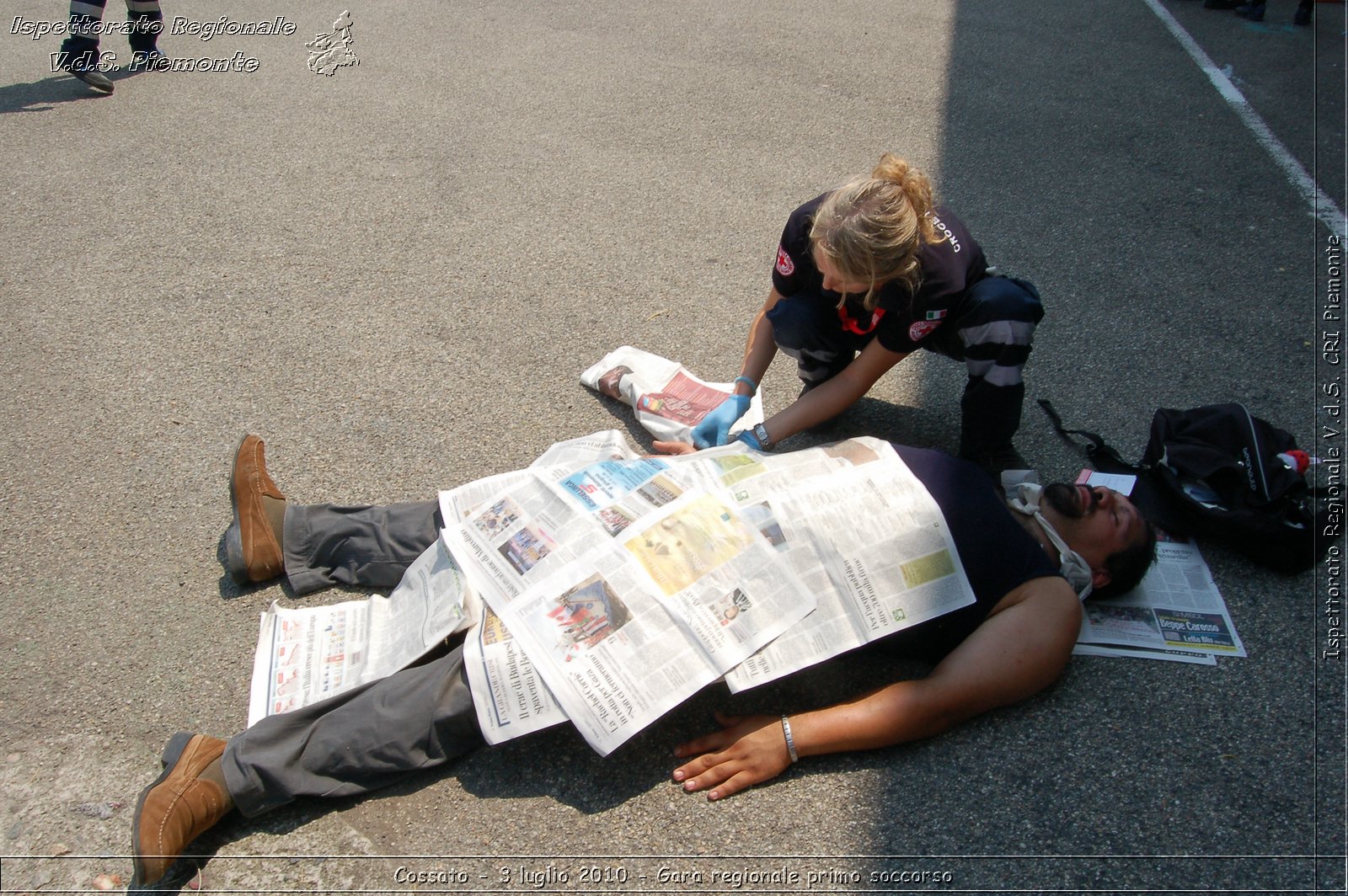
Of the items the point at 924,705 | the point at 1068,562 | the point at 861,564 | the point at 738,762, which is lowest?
the point at 738,762

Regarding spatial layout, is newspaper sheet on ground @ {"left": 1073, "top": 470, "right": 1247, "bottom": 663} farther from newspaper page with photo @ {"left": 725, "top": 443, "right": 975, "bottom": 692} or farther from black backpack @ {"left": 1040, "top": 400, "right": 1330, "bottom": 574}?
newspaper page with photo @ {"left": 725, "top": 443, "right": 975, "bottom": 692}

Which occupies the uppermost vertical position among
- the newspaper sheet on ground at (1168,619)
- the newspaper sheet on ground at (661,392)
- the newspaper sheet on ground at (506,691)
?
the newspaper sheet on ground at (661,392)

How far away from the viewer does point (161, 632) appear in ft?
7.38

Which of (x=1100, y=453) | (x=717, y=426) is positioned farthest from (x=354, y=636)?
(x=1100, y=453)

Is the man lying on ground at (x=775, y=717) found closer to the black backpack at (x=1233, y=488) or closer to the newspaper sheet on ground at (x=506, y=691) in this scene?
the newspaper sheet on ground at (x=506, y=691)

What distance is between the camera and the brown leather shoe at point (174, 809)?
172cm

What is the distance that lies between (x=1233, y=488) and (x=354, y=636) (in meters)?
2.25

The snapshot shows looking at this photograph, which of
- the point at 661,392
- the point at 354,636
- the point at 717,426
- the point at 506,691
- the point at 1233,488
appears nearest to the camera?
the point at 506,691

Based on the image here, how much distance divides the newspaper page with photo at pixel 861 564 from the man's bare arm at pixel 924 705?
11cm

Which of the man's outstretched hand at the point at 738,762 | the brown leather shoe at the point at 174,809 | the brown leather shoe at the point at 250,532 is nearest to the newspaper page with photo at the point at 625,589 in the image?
the man's outstretched hand at the point at 738,762

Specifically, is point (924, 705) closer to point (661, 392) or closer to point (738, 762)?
point (738, 762)

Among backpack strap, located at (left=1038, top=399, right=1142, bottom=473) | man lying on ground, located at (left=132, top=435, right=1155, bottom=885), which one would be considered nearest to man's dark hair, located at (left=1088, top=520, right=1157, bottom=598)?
man lying on ground, located at (left=132, top=435, right=1155, bottom=885)

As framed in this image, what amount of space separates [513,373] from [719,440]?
2.60ft

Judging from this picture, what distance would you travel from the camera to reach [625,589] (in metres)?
1.95
